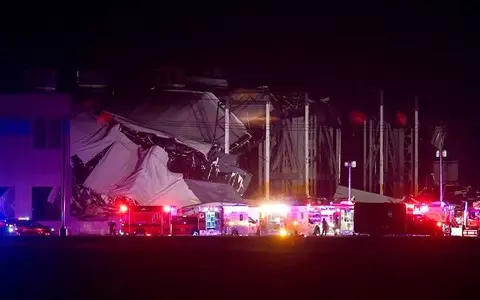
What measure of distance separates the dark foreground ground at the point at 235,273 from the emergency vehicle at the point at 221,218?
20.0 metres

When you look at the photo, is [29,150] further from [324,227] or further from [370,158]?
[370,158]

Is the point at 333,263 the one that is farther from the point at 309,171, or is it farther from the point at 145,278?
the point at 309,171

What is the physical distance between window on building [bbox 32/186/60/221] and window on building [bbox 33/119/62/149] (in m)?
3.08

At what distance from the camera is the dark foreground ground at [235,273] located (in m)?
18.8

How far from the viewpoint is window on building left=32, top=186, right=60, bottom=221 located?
57406mm

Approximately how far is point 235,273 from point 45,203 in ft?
125

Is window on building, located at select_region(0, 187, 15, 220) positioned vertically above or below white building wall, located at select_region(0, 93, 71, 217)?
below

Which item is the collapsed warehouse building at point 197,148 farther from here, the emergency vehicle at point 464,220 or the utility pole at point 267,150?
the emergency vehicle at point 464,220

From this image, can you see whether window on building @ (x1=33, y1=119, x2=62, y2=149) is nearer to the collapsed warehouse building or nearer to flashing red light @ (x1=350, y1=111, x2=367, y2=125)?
the collapsed warehouse building

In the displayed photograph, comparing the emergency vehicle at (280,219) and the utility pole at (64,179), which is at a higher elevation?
the utility pole at (64,179)

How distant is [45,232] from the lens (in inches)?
1941

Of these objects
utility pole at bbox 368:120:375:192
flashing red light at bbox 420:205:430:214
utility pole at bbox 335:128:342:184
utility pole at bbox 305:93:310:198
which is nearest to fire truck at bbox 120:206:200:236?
utility pole at bbox 305:93:310:198

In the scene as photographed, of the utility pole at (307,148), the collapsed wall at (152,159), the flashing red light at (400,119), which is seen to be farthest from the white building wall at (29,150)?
the flashing red light at (400,119)

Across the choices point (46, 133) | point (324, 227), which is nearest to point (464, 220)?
point (324, 227)
